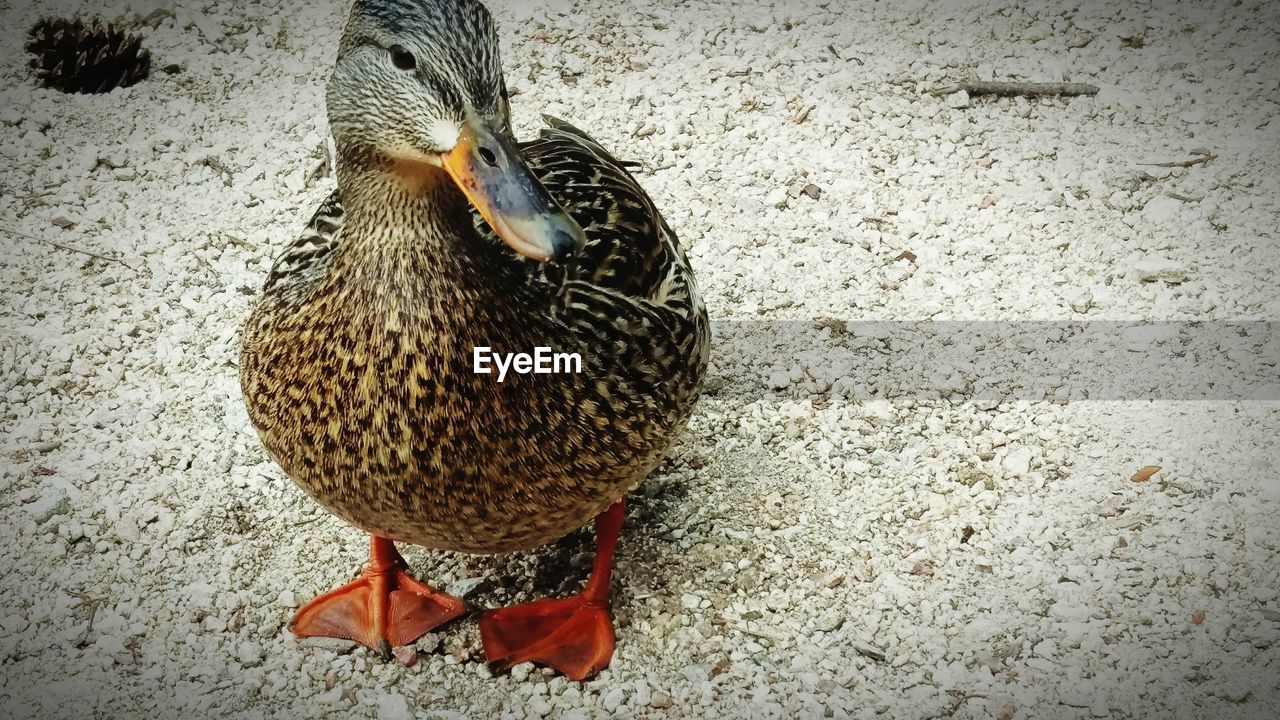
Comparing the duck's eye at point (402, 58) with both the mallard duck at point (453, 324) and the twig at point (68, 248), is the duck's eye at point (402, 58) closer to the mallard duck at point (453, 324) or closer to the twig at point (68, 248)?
the mallard duck at point (453, 324)

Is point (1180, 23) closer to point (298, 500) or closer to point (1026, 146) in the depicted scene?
point (1026, 146)

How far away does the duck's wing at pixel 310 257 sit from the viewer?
262 centimetres

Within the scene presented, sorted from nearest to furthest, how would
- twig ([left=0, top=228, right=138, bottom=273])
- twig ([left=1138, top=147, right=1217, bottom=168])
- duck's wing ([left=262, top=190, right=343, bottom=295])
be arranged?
duck's wing ([left=262, top=190, right=343, bottom=295]), twig ([left=0, top=228, right=138, bottom=273]), twig ([left=1138, top=147, right=1217, bottom=168])

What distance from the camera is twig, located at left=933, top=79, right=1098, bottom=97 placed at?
4613mm

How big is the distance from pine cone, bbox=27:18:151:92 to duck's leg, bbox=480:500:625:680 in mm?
2998

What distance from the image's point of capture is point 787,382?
377 centimetres

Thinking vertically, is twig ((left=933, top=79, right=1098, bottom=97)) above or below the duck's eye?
below

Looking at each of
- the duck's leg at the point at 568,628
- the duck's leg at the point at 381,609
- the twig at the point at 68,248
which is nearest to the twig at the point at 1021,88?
the duck's leg at the point at 568,628

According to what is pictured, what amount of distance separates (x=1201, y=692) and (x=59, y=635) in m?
2.97

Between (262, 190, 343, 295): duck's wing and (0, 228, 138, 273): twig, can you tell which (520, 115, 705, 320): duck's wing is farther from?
(0, 228, 138, 273): twig

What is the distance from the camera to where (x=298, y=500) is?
11.3 ft

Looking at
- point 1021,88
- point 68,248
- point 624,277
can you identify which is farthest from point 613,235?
point 1021,88

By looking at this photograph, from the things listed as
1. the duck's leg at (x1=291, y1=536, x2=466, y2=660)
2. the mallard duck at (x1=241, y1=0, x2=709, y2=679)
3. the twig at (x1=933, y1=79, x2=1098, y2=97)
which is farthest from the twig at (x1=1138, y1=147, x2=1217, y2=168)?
the duck's leg at (x1=291, y1=536, x2=466, y2=660)

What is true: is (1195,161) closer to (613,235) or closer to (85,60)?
(613,235)
